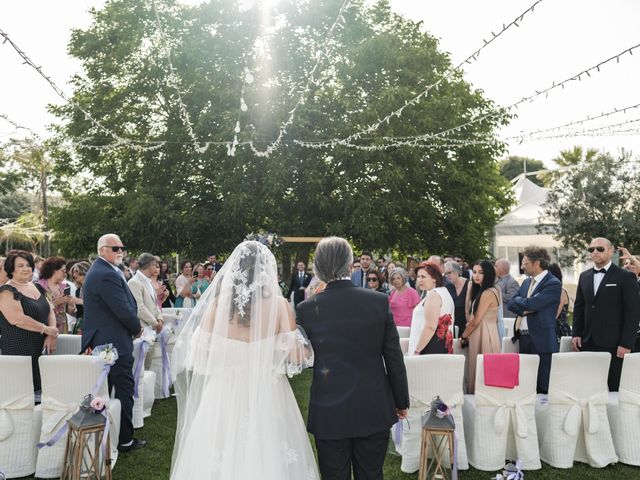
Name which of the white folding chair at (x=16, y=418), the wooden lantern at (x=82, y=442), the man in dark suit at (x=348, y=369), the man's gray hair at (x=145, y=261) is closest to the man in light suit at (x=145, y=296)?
the man's gray hair at (x=145, y=261)

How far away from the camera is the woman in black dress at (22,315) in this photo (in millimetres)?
5156

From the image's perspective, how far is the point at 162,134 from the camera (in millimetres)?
18500

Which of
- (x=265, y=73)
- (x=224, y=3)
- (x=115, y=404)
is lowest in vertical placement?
(x=115, y=404)

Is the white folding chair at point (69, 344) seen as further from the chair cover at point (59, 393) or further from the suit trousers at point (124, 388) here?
the chair cover at point (59, 393)

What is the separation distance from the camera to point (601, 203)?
1764 cm

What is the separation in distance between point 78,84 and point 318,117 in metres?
8.70

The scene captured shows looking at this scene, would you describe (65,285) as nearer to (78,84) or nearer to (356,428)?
(356,428)

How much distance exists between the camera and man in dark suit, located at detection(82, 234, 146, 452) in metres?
5.21

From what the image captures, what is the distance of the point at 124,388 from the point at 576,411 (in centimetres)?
401

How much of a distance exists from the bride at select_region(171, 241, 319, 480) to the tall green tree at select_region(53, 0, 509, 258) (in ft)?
42.5

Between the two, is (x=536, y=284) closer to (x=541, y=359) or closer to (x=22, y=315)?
(x=541, y=359)

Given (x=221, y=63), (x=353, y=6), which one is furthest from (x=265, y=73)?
(x=353, y=6)

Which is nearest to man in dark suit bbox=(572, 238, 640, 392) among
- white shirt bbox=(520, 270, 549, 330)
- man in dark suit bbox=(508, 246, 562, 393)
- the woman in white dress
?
man in dark suit bbox=(508, 246, 562, 393)

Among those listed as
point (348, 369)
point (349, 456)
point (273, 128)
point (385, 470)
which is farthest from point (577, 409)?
point (273, 128)
